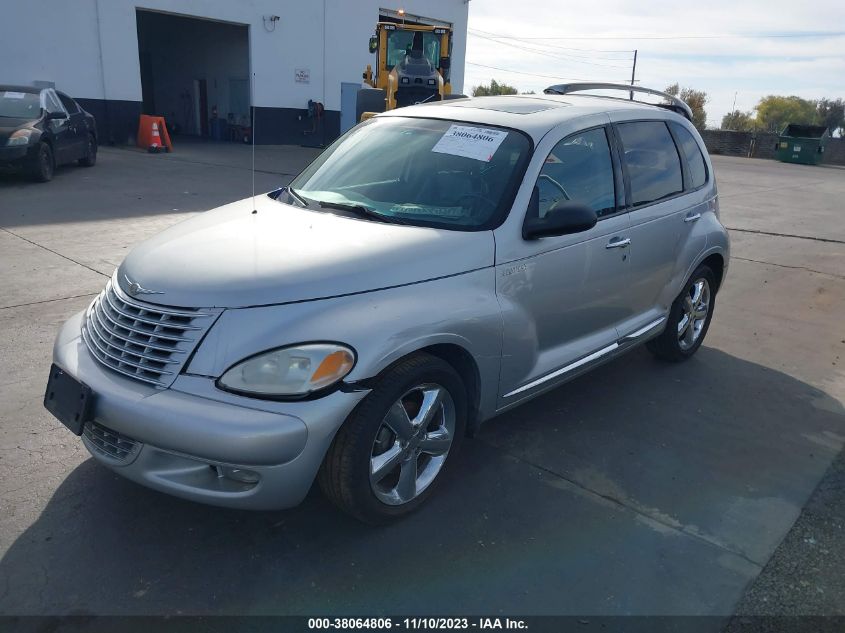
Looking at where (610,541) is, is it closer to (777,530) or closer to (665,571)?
(665,571)

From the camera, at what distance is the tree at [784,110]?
85312 mm

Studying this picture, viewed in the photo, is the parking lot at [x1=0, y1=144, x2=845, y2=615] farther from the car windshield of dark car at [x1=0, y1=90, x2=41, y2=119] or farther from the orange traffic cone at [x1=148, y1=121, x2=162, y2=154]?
the orange traffic cone at [x1=148, y1=121, x2=162, y2=154]

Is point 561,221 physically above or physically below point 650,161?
below

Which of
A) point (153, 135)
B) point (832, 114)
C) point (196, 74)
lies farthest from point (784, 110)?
point (153, 135)

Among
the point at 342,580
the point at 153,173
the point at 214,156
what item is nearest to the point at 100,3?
the point at 214,156

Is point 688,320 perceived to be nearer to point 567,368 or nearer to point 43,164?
point 567,368

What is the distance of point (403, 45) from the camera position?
18766 millimetres

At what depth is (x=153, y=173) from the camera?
1452 cm

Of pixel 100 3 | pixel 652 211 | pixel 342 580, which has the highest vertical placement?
pixel 100 3

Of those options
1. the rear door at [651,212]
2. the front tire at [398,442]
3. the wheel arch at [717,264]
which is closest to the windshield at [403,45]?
the wheel arch at [717,264]

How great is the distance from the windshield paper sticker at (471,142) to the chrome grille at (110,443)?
7.04 ft

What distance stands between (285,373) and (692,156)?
3773 millimetres

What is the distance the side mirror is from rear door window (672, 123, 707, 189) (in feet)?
6.28

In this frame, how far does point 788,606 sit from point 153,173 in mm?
14403
